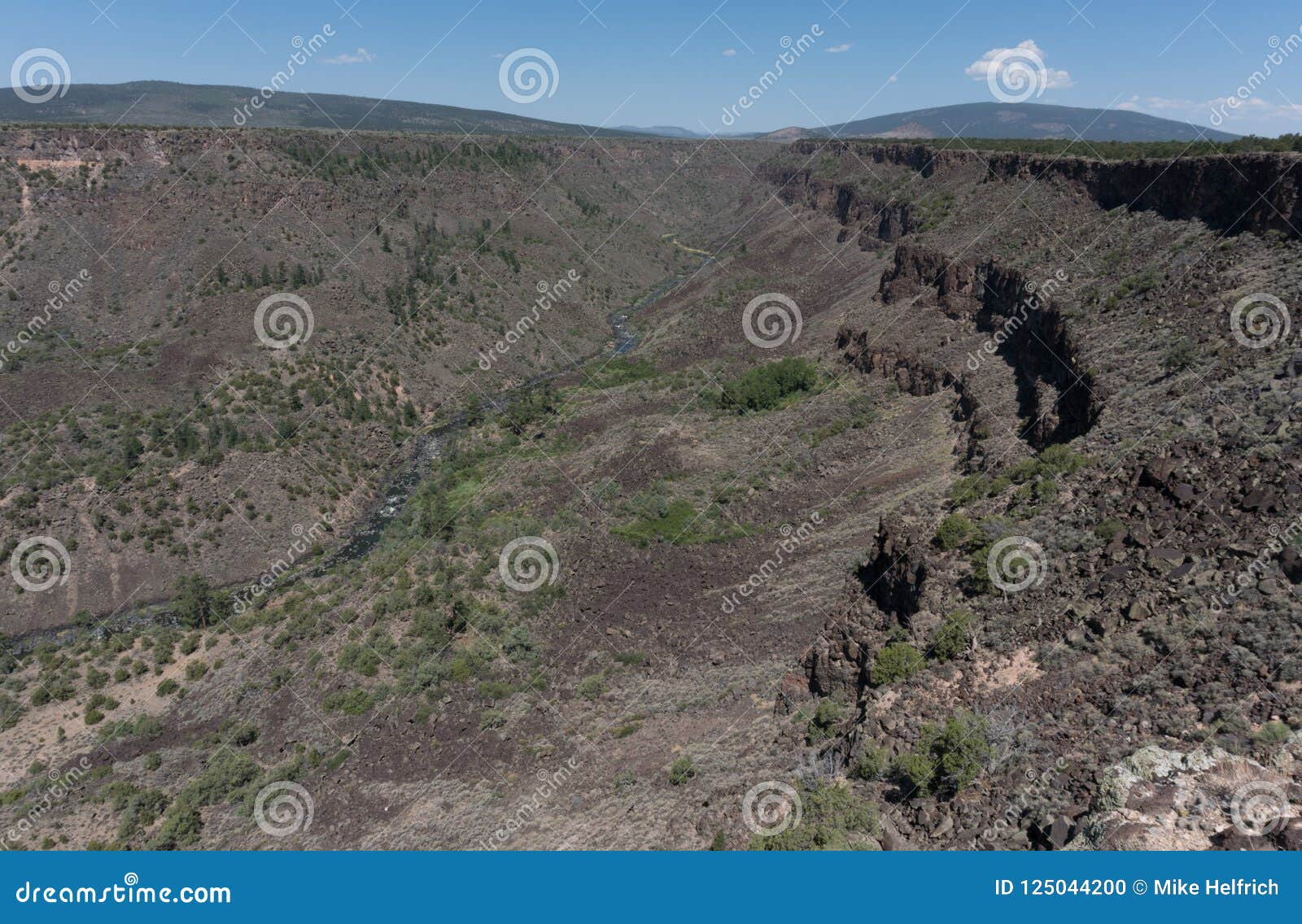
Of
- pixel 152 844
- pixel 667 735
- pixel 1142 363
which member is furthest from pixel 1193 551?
pixel 152 844

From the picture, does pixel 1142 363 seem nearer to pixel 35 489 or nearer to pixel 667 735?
pixel 667 735
